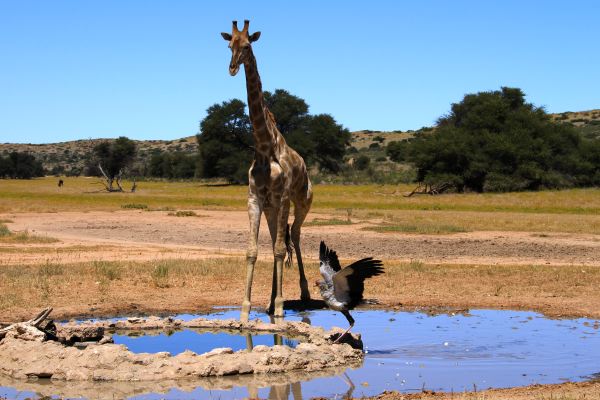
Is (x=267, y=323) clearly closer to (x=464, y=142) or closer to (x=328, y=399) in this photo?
(x=328, y=399)

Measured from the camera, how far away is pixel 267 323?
41.0 ft

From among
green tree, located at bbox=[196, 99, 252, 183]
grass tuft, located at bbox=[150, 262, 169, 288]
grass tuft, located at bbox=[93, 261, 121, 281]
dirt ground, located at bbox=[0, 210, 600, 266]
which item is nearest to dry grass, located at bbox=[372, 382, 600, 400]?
grass tuft, located at bbox=[150, 262, 169, 288]

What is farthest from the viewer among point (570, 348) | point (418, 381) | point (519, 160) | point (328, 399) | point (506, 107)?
point (506, 107)

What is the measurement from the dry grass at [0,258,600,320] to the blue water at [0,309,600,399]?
4.02ft

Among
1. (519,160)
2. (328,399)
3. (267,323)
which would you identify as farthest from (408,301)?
(519,160)

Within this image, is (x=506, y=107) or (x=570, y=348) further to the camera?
(x=506, y=107)

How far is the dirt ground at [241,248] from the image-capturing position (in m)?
15.1

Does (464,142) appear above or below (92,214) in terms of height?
above

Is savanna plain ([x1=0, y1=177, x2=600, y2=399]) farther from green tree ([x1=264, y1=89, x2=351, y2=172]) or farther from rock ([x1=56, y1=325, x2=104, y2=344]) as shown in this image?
green tree ([x1=264, y1=89, x2=351, y2=172])

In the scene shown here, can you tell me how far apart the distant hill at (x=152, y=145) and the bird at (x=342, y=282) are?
90769mm

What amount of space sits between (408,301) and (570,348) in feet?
13.8

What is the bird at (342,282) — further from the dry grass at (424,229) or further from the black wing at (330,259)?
the dry grass at (424,229)

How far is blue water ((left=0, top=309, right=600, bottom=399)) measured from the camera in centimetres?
925

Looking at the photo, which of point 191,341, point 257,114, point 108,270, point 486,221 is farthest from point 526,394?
point 486,221
